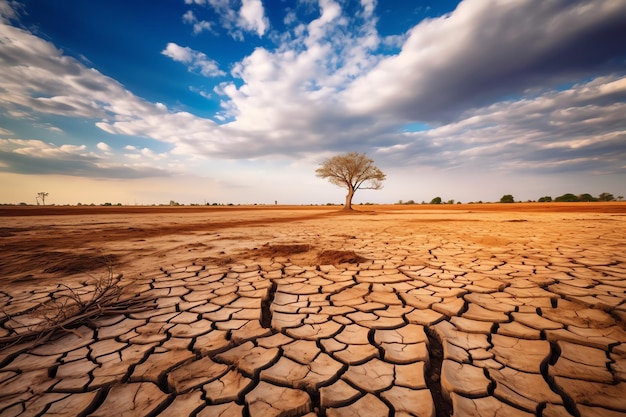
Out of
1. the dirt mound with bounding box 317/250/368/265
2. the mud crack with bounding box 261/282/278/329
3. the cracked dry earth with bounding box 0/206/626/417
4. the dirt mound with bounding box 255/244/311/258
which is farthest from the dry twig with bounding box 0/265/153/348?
the dirt mound with bounding box 317/250/368/265

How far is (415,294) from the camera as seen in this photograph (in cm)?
254

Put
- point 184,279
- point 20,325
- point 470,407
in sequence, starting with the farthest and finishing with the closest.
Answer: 1. point 184,279
2. point 20,325
3. point 470,407

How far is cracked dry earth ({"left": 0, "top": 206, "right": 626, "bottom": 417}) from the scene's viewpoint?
122cm

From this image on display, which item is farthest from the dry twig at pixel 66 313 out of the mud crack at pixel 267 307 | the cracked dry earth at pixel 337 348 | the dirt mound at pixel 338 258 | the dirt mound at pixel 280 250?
the dirt mound at pixel 338 258

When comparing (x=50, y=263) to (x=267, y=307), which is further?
(x=50, y=263)

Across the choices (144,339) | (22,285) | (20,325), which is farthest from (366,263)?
(22,285)

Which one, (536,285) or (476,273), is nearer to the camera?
(536,285)

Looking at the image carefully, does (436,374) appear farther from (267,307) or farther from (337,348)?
(267,307)

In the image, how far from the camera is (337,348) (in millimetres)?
1677

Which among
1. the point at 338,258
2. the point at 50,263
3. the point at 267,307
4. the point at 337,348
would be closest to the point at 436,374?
the point at 337,348

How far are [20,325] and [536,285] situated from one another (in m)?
4.85

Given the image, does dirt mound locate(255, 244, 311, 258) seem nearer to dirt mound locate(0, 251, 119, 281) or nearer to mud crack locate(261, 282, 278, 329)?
mud crack locate(261, 282, 278, 329)

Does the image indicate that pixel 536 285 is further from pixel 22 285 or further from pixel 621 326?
pixel 22 285

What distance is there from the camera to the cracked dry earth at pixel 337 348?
1218mm
